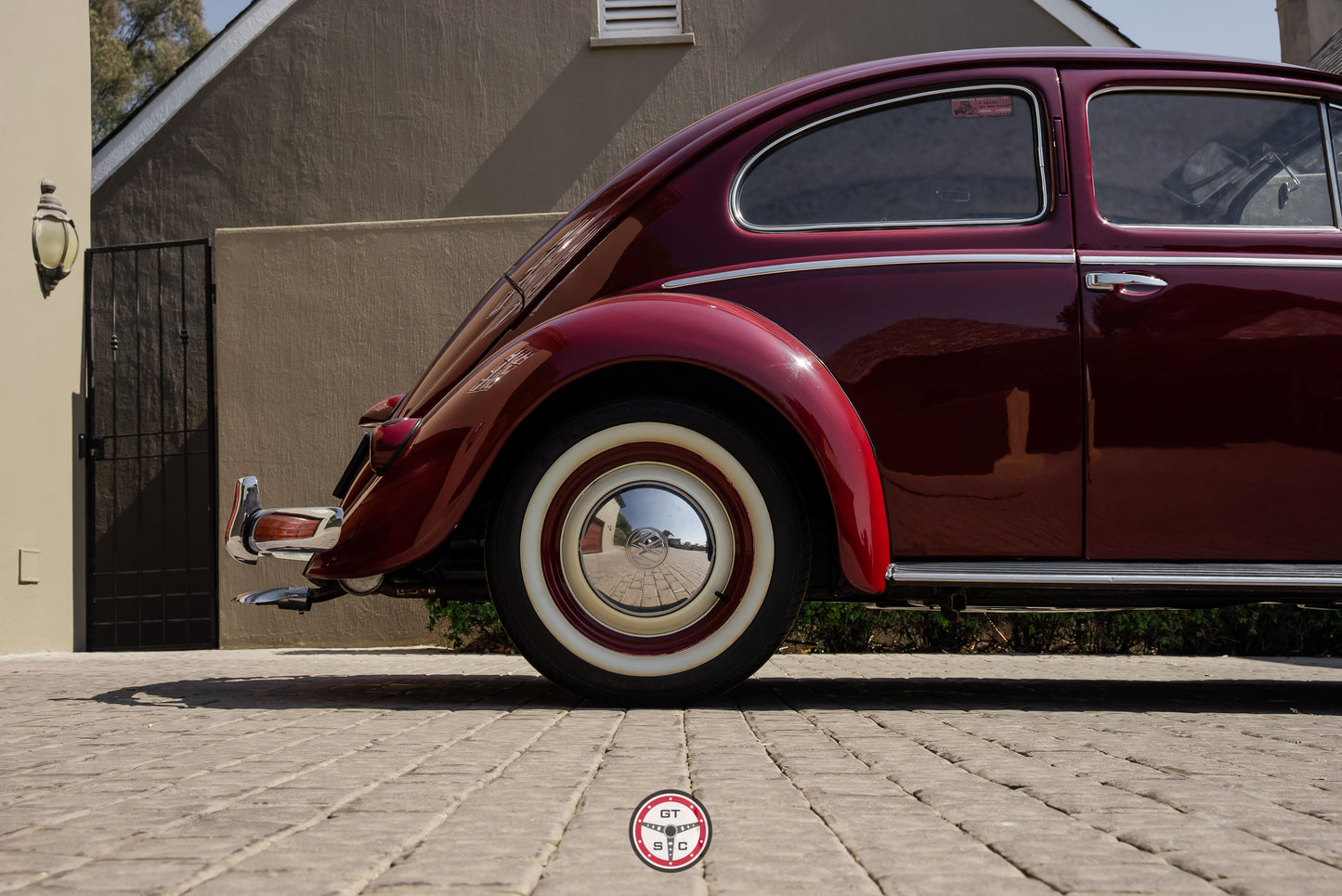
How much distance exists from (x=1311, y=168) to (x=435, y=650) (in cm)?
527

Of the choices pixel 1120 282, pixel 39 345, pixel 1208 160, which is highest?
pixel 1208 160

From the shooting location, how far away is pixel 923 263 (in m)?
3.44

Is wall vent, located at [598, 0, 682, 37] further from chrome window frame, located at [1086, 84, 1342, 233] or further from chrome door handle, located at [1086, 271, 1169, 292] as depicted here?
chrome door handle, located at [1086, 271, 1169, 292]

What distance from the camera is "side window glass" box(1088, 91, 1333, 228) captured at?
3.61 meters

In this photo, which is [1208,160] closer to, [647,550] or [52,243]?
[647,550]

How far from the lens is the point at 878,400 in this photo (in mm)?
3367

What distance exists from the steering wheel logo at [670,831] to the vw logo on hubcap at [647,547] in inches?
61.2

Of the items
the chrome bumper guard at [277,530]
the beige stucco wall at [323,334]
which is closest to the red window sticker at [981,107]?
the chrome bumper guard at [277,530]

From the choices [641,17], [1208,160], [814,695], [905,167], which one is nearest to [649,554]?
[814,695]

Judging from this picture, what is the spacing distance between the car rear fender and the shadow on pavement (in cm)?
51

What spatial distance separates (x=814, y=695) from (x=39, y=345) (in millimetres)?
5953

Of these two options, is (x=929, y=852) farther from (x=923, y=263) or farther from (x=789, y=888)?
(x=923, y=263)

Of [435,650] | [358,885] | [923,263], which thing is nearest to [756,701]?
[923,263]

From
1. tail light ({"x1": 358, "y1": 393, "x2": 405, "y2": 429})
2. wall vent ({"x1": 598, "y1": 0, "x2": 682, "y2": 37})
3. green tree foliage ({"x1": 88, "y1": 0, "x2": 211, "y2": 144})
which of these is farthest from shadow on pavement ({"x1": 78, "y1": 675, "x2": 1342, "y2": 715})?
green tree foliage ({"x1": 88, "y1": 0, "x2": 211, "y2": 144})
